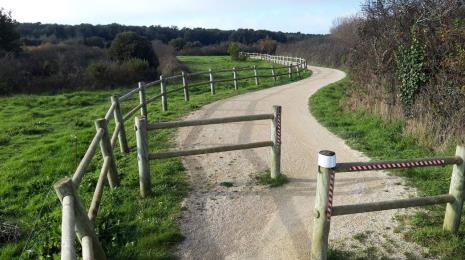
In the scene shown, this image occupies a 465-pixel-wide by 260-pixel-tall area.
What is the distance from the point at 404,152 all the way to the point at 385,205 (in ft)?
13.8

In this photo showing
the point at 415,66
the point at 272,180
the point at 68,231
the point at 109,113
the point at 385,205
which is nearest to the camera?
the point at 68,231

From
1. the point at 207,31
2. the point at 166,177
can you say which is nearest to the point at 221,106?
the point at 166,177

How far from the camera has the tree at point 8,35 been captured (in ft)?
95.5

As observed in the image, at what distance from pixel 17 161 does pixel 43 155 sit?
538mm

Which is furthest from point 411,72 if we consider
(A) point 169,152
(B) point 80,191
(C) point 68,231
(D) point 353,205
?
(C) point 68,231

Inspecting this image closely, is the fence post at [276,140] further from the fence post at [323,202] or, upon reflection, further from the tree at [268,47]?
the tree at [268,47]

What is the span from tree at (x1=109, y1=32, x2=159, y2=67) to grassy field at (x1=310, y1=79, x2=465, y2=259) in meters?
16.8

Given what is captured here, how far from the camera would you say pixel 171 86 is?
75.2 ft

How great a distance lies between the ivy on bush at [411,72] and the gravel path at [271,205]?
2.70 metres

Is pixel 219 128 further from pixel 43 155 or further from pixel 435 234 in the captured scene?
pixel 435 234

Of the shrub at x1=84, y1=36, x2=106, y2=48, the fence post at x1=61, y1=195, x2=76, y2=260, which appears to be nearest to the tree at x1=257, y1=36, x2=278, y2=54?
the shrub at x1=84, y1=36, x2=106, y2=48

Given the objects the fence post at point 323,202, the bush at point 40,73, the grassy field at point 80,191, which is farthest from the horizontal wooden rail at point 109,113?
the bush at point 40,73

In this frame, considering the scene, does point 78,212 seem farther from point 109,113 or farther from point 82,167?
point 109,113

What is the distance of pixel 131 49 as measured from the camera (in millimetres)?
28281
